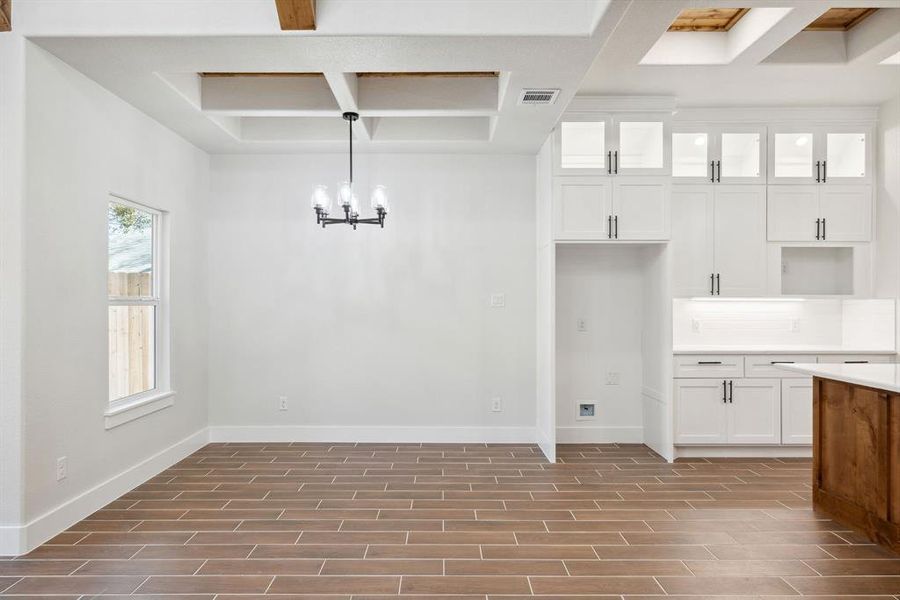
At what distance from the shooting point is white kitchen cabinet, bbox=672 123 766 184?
5207mm

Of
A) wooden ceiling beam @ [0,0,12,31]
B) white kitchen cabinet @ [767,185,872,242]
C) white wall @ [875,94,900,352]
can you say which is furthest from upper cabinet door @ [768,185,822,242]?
wooden ceiling beam @ [0,0,12,31]

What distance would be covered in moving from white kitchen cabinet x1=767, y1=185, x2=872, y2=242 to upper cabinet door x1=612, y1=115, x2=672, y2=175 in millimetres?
1071

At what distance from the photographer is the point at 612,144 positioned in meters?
5.03

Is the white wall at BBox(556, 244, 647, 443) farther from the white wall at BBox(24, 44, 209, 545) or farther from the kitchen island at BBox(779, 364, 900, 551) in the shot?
the white wall at BBox(24, 44, 209, 545)

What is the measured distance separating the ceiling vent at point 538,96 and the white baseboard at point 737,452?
313cm

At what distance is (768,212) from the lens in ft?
17.1

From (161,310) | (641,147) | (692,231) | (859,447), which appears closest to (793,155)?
(692,231)

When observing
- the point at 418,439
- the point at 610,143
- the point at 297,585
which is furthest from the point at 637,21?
the point at 418,439

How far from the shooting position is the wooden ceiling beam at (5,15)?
3.13 metres

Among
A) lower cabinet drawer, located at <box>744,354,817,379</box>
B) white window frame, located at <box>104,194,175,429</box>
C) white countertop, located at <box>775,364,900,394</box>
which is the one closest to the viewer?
white countertop, located at <box>775,364,900,394</box>

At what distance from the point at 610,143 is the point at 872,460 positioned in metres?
2.97

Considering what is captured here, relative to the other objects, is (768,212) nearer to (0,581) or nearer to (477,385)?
(477,385)

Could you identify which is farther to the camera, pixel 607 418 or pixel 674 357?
pixel 607 418

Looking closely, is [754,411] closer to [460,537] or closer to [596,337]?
[596,337]
